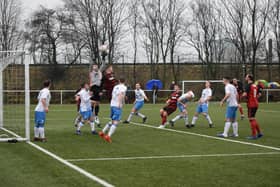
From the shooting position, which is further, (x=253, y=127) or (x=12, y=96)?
Result: (x=12, y=96)

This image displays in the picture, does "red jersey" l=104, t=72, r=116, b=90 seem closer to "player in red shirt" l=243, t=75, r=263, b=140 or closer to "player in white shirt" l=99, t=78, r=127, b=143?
"player in white shirt" l=99, t=78, r=127, b=143

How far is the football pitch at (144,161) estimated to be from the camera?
8922 mm

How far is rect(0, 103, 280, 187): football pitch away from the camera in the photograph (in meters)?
8.92

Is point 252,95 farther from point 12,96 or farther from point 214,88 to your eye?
point 214,88

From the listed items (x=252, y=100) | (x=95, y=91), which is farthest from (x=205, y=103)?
(x=95, y=91)

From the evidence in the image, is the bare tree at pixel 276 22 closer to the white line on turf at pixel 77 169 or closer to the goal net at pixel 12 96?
the goal net at pixel 12 96

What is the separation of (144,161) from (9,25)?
44.3 m

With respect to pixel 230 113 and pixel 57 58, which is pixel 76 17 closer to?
pixel 57 58

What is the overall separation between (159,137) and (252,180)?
8060 millimetres

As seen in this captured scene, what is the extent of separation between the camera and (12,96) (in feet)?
81.6

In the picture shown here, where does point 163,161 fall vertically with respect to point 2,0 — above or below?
below

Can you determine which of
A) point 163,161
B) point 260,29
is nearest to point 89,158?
point 163,161

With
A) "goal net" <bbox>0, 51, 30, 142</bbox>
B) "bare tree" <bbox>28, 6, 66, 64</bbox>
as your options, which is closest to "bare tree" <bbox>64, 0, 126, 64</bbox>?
"bare tree" <bbox>28, 6, 66, 64</bbox>

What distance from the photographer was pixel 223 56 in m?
58.7
